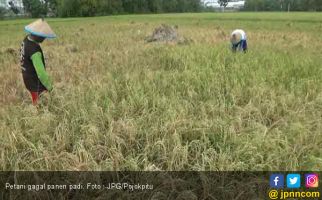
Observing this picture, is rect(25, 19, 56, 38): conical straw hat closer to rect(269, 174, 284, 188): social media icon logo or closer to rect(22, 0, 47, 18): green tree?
rect(269, 174, 284, 188): social media icon logo

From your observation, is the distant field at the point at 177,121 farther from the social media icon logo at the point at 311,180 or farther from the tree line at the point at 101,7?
the tree line at the point at 101,7

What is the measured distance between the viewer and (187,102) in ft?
14.1

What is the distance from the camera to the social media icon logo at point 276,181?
279 cm

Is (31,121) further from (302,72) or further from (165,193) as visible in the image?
(302,72)

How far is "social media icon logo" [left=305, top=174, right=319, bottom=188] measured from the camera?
2791mm

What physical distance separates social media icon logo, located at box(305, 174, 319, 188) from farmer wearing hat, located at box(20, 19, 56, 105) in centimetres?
331

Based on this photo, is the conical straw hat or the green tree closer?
the conical straw hat

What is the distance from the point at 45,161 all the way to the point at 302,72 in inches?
181

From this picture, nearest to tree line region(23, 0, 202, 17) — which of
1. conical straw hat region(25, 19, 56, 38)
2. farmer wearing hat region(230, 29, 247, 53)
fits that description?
farmer wearing hat region(230, 29, 247, 53)

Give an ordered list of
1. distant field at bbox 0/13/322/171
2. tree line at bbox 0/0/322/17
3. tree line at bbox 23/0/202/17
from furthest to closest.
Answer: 1. tree line at bbox 0/0/322/17
2. tree line at bbox 23/0/202/17
3. distant field at bbox 0/13/322/171

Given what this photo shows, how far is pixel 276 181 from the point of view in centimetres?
283

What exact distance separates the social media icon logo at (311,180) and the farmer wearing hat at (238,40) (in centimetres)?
524
